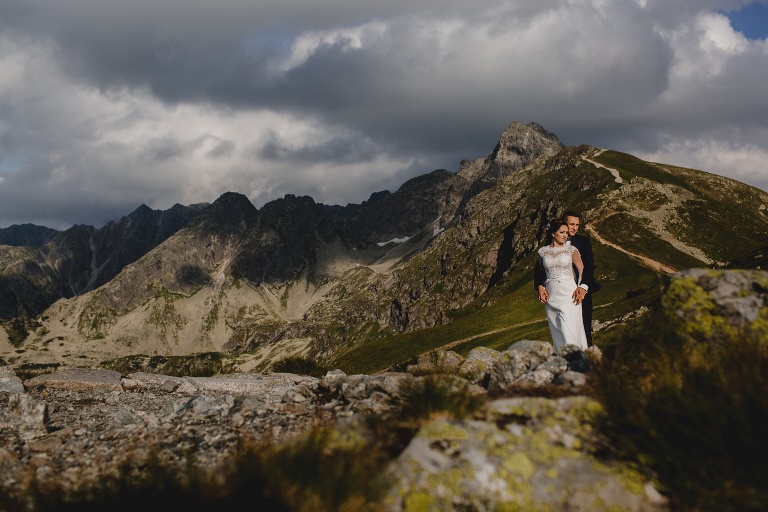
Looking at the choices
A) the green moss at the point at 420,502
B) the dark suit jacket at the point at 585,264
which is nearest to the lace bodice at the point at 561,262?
the dark suit jacket at the point at 585,264

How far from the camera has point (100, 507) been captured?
5.79m

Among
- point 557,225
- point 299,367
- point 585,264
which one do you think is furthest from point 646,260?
point 557,225

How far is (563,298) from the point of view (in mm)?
15070

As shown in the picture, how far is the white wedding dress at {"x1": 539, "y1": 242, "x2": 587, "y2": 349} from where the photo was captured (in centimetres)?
1496

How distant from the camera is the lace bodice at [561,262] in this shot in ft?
49.5

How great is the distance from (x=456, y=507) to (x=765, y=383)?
4.04 meters

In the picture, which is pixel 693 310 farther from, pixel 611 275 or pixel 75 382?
pixel 611 275

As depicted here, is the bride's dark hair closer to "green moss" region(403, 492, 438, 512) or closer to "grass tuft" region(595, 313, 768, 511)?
"grass tuft" region(595, 313, 768, 511)

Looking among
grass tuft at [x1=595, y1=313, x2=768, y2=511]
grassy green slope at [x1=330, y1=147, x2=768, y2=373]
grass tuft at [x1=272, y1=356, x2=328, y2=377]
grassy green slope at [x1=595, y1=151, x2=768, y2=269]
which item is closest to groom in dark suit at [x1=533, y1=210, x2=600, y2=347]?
grass tuft at [x1=595, y1=313, x2=768, y2=511]

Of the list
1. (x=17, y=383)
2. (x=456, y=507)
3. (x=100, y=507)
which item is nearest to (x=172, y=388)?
(x=17, y=383)

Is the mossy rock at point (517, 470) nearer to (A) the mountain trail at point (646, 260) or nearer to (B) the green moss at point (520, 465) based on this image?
(B) the green moss at point (520, 465)

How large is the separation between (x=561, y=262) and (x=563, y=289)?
86cm

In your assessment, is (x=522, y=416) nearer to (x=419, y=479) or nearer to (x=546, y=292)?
(x=419, y=479)

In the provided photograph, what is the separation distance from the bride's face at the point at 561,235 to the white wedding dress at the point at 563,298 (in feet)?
0.61
